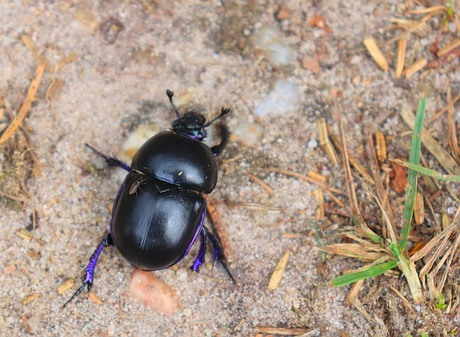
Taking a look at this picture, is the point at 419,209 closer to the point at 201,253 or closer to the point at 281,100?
the point at 281,100

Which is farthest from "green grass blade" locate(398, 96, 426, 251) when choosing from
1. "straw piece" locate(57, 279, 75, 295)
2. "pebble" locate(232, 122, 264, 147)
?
"straw piece" locate(57, 279, 75, 295)

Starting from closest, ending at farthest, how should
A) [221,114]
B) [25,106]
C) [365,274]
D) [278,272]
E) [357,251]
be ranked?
[365,274] → [357,251] → [278,272] → [221,114] → [25,106]

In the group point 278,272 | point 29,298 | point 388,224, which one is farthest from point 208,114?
point 29,298

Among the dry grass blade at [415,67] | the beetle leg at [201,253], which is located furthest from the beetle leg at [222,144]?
the dry grass blade at [415,67]

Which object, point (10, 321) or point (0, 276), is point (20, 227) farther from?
point (10, 321)

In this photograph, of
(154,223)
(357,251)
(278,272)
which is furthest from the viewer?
(278,272)

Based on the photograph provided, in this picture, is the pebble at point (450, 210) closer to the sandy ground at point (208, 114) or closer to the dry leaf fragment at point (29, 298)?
the sandy ground at point (208, 114)

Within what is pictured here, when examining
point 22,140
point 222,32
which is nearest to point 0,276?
point 22,140

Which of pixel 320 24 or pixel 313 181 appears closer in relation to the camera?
pixel 313 181
